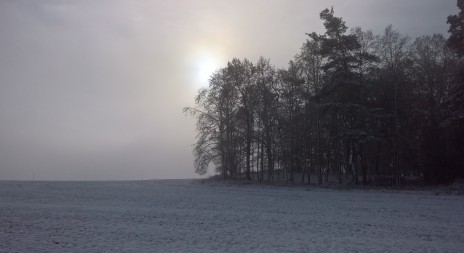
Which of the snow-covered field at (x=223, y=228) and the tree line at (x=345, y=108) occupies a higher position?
the tree line at (x=345, y=108)

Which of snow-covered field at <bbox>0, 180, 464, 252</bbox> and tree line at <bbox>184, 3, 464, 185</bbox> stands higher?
tree line at <bbox>184, 3, 464, 185</bbox>

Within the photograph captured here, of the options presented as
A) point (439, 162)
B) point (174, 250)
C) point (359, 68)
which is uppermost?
point (359, 68)

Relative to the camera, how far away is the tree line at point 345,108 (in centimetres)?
4125

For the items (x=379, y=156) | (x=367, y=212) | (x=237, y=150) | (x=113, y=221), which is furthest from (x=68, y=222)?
(x=379, y=156)

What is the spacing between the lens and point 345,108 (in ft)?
130

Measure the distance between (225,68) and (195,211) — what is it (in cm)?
3216

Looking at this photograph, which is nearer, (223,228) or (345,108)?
(223,228)

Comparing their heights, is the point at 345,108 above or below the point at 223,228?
above

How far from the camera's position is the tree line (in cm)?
4125

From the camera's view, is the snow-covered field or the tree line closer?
the snow-covered field

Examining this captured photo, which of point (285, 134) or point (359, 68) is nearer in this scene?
point (359, 68)

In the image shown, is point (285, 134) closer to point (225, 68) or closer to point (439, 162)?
point (225, 68)

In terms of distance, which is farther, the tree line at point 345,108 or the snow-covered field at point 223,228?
the tree line at point 345,108

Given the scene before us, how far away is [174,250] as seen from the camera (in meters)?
10.7
